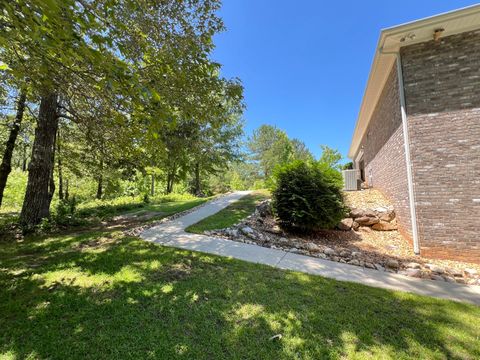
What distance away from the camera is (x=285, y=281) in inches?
140

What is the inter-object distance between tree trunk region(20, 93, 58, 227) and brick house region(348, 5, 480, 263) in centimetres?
899

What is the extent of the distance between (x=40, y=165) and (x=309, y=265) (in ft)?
23.9

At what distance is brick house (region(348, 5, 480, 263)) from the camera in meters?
5.32

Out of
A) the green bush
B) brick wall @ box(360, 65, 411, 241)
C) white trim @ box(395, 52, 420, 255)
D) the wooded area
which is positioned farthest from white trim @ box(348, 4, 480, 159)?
the wooded area

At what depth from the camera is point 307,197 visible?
260 inches

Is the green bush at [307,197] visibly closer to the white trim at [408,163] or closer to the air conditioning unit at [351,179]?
the white trim at [408,163]

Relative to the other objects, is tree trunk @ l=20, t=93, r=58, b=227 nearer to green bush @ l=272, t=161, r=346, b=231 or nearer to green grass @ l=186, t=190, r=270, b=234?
green grass @ l=186, t=190, r=270, b=234

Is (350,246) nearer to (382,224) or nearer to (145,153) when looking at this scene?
(382,224)

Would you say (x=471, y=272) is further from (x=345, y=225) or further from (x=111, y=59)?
(x=111, y=59)

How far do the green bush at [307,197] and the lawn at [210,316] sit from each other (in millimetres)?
2862

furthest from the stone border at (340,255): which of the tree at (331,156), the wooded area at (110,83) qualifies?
the tree at (331,156)

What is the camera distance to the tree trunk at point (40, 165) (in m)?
6.32

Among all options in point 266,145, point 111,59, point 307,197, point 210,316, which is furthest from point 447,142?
point 266,145

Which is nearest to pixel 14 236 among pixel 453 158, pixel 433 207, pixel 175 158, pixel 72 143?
pixel 175 158
